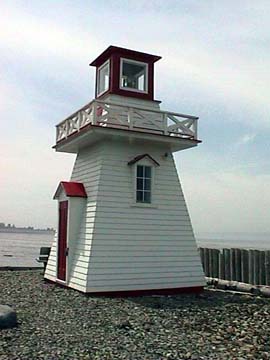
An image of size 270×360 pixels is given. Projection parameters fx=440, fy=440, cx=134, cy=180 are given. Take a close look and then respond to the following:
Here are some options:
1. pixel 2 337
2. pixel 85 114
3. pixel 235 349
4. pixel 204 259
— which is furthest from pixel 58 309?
pixel 204 259

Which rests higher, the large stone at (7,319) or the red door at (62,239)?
the red door at (62,239)

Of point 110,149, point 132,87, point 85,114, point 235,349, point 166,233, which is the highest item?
point 132,87

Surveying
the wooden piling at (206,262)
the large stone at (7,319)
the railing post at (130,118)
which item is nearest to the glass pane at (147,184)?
the railing post at (130,118)

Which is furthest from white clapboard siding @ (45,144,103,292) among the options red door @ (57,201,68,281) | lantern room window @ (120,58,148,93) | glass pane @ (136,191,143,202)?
lantern room window @ (120,58,148,93)

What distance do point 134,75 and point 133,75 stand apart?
0.11 feet

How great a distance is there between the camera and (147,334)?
23.7ft

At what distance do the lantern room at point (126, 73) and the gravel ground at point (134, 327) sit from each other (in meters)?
5.89

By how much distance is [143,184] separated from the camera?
1244 cm

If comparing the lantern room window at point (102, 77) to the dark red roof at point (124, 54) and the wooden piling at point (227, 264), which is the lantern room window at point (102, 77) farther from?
the wooden piling at point (227, 264)

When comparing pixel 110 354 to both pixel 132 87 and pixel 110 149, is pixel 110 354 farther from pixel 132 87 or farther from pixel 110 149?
pixel 132 87

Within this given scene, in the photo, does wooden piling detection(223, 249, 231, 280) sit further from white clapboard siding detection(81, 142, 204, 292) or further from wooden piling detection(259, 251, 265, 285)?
white clapboard siding detection(81, 142, 204, 292)

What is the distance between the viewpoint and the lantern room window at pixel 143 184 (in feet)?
40.4

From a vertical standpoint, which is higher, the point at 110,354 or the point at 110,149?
the point at 110,149

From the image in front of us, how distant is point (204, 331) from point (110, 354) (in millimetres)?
2182
